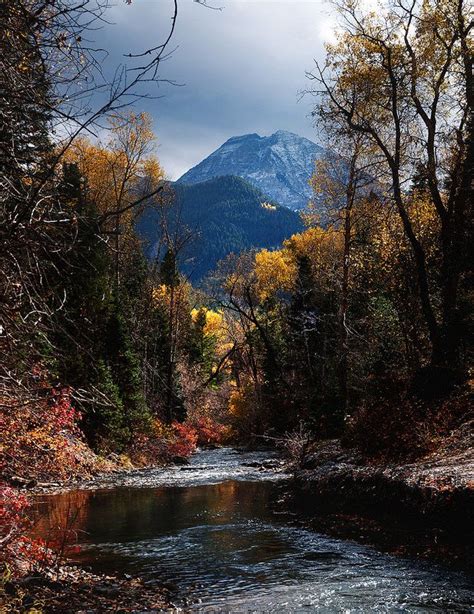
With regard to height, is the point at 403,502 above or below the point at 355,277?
below

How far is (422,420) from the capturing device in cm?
1412

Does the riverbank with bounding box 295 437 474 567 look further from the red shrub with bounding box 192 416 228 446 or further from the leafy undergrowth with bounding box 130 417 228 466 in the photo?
the red shrub with bounding box 192 416 228 446

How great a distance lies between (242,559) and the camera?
8.67 metres

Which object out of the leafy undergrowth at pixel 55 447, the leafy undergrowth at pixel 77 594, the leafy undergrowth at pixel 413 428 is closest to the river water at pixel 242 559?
the leafy undergrowth at pixel 77 594

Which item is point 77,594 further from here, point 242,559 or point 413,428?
point 413,428

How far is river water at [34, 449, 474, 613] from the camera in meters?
6.54

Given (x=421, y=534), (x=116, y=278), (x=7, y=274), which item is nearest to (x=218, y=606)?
(x=421, y=534)

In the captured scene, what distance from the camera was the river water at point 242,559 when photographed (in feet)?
21.4

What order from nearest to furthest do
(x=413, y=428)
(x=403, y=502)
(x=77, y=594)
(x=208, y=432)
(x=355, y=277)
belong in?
(x=77, y=594) < (x=403, y=502) < (x=413, y=428) < (x=355, y=277) < (x=208, y=432)

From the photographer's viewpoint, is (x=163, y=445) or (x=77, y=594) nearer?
(x=77, y=594)

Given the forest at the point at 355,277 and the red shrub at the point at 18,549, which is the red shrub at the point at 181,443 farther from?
the red shrub at the point at 18,549

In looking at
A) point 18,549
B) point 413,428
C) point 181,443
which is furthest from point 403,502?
point 181,443

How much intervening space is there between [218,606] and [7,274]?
4.77m

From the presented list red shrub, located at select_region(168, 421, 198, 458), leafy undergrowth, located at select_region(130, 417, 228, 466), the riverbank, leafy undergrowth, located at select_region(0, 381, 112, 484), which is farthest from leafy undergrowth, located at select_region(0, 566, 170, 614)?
red shrub, located at select_region(168, 421, 198, 458)
